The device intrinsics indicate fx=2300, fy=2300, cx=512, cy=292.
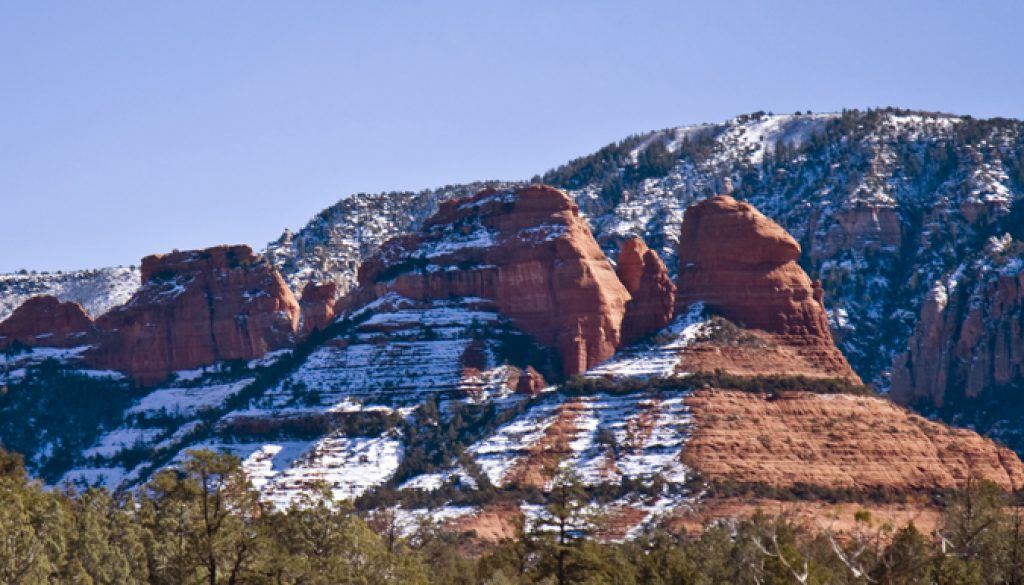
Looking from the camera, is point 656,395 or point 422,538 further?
point 656,395

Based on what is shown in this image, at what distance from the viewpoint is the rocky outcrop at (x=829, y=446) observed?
182 m

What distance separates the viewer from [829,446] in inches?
7357

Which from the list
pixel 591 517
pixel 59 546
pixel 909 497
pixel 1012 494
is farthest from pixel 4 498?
pixel 1012 494

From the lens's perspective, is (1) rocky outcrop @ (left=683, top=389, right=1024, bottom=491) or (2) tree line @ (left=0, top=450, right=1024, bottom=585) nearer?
(2) tree line @ (left=0, top=450, right=1024, bottom=585)

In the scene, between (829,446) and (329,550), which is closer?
(329,550)

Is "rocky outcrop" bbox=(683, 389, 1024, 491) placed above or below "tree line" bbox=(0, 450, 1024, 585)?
below

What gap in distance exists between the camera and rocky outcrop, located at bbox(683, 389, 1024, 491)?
182 meters

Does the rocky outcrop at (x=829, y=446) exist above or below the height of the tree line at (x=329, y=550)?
below

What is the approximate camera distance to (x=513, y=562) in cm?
13212

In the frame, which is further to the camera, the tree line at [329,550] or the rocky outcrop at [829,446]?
the rocky outcrop at [829,446]

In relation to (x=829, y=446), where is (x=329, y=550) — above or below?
above

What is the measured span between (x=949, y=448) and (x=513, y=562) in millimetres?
66584

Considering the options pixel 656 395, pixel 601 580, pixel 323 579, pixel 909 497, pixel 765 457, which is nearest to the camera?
pixel 323 579

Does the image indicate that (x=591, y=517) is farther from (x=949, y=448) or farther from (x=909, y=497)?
(x=949, y=448)
